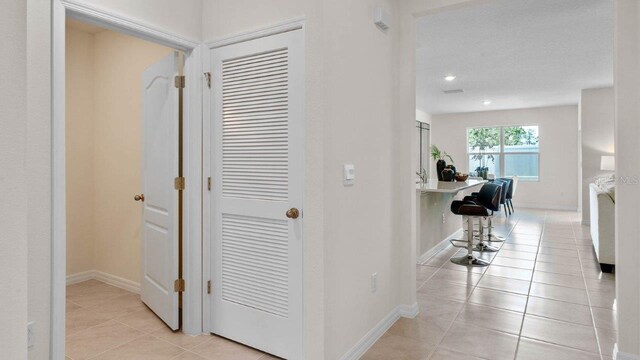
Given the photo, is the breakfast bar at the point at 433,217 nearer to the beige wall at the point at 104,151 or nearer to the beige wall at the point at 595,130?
the beige wall at the point at 104,151

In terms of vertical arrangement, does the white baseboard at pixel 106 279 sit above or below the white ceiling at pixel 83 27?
below

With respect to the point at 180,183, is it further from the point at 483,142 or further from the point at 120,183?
the point at 483,142

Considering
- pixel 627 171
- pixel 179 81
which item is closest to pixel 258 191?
pixel 179 81

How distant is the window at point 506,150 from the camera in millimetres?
9883

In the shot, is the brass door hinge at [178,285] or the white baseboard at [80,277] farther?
the white baseboard at [80,277]

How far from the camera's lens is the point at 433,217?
15.7 feet

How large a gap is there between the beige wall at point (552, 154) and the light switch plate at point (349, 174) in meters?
9.27

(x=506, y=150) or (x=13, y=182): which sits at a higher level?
(x=506, y=150)

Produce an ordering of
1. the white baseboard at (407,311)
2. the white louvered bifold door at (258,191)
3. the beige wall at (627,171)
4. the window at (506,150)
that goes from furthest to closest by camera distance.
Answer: the window at (506,150) < the white baseboard at (407,311) < the white louvered bifold door at (258,191) < the beige wall at (627,171)

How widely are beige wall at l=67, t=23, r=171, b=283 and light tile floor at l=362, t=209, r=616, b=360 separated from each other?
265 cm

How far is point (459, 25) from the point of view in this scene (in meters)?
3.99

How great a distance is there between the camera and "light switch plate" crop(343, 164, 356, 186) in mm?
2168

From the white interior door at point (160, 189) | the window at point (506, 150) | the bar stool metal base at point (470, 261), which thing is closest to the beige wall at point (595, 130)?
the window at point (506, 150)

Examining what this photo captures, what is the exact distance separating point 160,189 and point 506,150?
387 inches
